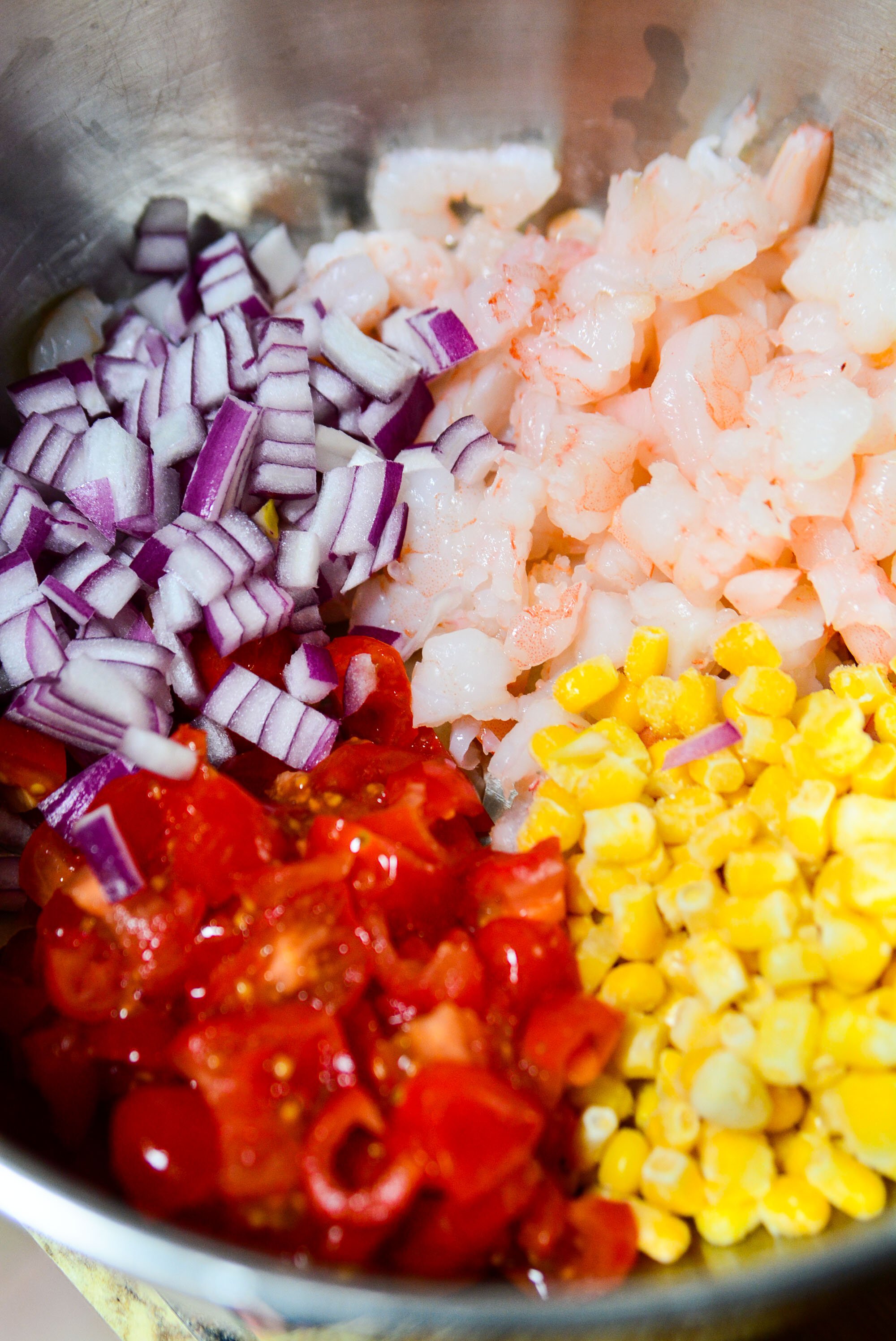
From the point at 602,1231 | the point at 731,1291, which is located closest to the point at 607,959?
the point at 602,1231

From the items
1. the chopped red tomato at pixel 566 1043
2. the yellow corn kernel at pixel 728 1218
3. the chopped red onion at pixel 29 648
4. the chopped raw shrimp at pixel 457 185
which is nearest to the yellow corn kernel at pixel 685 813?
the chopped red tomato at pixel 566 1043

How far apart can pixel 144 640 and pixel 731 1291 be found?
4.69 feet

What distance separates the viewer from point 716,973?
1.43 meters

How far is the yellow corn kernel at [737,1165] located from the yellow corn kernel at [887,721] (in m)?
0.69

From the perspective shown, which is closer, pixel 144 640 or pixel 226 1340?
pixel 226 1340

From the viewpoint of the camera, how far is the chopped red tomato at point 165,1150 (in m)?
1.26

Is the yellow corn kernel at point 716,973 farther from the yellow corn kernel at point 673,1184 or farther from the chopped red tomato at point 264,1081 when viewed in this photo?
the chopped red tomato at point 264,1081

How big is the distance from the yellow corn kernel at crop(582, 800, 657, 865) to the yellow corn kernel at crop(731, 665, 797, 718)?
283mm

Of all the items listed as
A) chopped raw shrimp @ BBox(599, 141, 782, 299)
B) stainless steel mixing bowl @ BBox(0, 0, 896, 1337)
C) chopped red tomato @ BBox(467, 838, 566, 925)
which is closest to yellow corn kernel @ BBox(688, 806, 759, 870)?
chopped red tomato @ BBox(467, 838, 566, 925)

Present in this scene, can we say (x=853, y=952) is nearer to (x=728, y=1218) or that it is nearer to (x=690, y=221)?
(x=728, y=1218)

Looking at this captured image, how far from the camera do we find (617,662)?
193 centimetres

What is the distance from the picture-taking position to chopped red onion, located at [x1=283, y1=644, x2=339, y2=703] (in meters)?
1.91

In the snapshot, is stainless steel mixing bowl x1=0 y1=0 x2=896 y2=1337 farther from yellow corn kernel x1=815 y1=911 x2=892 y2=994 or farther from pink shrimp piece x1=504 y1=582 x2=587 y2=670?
yellow corn kernel x1=815 y1=911 x2=892 y2=994

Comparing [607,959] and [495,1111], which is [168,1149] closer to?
[495,1111]
